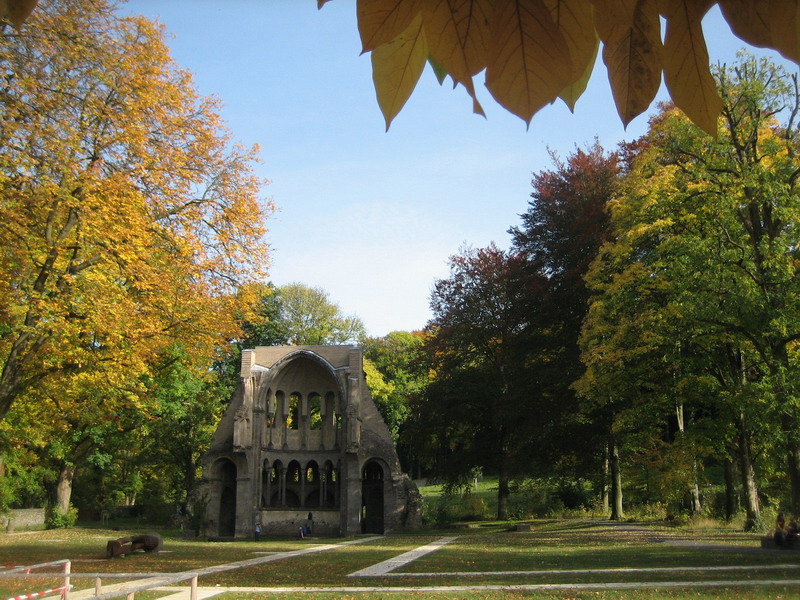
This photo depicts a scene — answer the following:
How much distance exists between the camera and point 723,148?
1773 centimetres

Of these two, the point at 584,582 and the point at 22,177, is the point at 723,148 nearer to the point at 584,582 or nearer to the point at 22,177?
the point at 584,582

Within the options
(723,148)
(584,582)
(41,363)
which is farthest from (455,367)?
(584,582)

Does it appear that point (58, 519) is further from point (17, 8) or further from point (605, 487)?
point (17, 8)

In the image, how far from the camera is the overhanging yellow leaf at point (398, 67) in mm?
850

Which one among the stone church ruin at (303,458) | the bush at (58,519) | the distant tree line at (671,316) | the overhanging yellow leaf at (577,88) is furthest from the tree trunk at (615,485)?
the overhanging yellow leaf at (577,88)

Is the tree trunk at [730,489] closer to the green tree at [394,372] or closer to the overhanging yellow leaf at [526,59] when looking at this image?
the overhanging yellow leaf at [526,59]

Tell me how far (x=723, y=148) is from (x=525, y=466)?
16.8 m

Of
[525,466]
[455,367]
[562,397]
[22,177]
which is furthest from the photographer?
[455,367]

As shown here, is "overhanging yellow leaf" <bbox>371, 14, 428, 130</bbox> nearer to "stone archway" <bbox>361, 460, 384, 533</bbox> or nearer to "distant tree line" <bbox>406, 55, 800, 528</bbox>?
"distant tree line" <bbox>406, 55, 800, 528</bbox>

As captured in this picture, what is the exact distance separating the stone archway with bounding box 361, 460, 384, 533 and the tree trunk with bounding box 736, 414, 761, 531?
1799 centimetres

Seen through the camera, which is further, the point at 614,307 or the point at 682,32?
the point at 614,307

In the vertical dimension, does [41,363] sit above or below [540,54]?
above

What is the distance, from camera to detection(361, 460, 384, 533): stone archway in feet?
109

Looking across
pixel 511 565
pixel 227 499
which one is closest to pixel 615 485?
pixel 511 565
